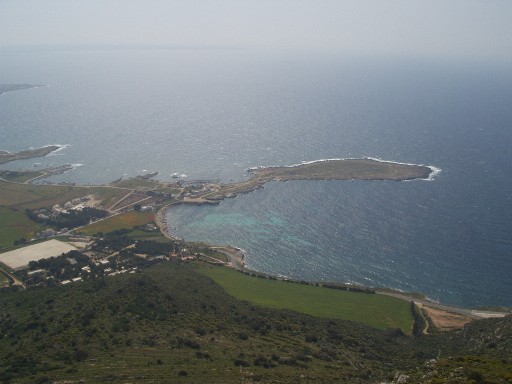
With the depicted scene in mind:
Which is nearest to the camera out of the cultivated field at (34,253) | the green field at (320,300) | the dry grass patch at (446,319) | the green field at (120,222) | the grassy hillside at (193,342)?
the grassy hillside at (193,342)

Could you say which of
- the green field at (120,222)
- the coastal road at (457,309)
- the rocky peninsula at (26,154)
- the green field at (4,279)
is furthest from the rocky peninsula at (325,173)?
the rocky peninsula at (26,154)

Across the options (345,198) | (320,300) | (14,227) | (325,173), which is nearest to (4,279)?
(14,227)

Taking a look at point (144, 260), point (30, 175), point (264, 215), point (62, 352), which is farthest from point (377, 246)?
point (30, 175)

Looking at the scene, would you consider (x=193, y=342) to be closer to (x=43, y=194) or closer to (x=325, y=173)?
(x=43, y=194)

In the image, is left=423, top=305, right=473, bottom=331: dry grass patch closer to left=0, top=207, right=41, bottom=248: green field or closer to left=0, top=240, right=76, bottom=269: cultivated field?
left=0, top=240, right=76, bottom=269: cultivated field

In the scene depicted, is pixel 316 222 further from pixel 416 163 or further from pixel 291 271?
pixel 416 163

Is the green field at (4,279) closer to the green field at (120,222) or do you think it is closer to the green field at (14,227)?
the green field at (14,227)
